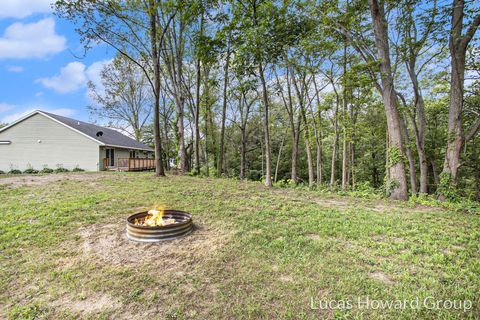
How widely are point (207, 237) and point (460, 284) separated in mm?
3227

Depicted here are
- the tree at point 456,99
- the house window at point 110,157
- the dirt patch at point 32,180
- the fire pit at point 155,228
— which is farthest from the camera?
the house window at point 110,157

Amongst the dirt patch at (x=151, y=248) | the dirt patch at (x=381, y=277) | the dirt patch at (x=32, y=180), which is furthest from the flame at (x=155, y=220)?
the dirt patch at (x=32, y=180)


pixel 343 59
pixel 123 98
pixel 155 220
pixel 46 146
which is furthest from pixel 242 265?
pixel 123 98

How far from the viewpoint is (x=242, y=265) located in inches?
110

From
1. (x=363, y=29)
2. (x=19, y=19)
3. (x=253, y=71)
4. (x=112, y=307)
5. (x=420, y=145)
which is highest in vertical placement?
(x=19, y=19)

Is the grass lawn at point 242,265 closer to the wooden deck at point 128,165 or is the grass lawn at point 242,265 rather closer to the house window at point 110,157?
the wooden deck at point 128,165

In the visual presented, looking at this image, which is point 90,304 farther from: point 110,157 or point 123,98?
point 123,98

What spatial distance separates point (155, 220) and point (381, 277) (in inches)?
137

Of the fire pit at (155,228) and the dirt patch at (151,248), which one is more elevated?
the fire pit at (155,228)

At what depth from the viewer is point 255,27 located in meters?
7.03

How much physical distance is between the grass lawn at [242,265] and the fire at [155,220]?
0.38 metres

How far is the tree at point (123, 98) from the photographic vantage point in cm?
2084

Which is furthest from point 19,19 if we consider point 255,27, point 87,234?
point 87,234

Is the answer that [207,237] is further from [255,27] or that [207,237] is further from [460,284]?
[255,27]
